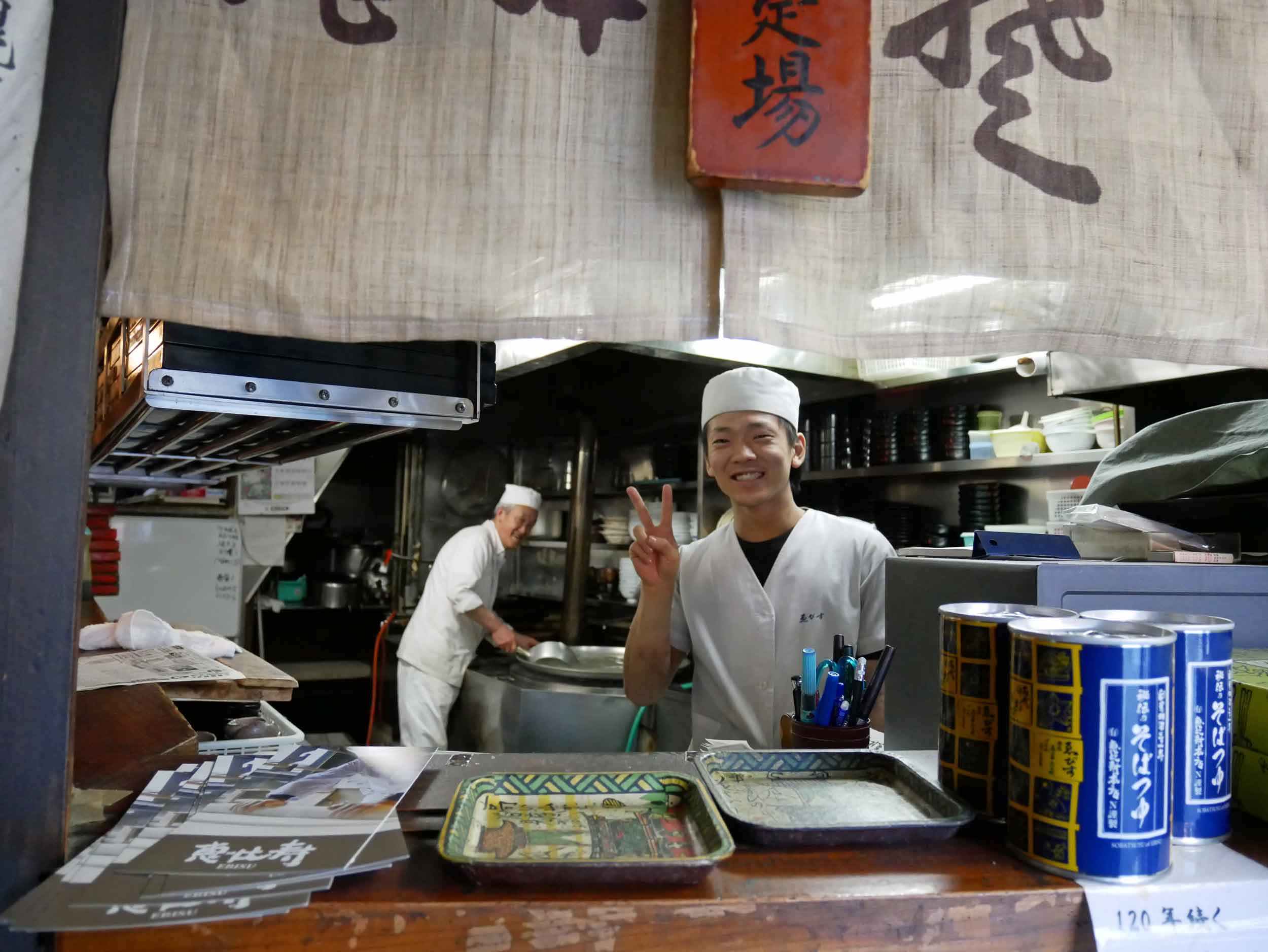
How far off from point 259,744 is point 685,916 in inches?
41.9

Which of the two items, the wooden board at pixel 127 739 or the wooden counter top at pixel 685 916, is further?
the wooden board at pixel 127 739

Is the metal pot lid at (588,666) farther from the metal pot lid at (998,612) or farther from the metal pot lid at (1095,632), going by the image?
the metal pot lid at (1095,632)

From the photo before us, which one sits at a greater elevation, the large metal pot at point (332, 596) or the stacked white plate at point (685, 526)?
the stacked white plate at point (685, 526)

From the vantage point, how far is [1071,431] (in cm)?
379

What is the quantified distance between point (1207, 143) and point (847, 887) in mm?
1196

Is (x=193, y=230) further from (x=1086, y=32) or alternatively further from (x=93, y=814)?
(x=1086, y=32)

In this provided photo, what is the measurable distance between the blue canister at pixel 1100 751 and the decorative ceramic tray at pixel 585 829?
35cm

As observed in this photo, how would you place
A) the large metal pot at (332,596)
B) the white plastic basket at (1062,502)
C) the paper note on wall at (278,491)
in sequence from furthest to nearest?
the large metal pot at (332,596)
the paper note on wall at (278,491)
the white plastic basket at (1062,502)

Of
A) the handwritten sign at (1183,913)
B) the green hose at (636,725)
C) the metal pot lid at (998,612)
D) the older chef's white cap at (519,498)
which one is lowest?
the green hose at (636,725)

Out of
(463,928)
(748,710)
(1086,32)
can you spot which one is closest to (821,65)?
(1086,32)

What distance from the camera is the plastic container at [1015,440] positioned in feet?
13.1

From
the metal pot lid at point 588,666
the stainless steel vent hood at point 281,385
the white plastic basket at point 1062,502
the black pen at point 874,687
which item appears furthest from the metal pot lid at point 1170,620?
the metal pot lid at point 588,666

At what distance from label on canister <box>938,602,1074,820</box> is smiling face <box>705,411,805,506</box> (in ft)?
4.76

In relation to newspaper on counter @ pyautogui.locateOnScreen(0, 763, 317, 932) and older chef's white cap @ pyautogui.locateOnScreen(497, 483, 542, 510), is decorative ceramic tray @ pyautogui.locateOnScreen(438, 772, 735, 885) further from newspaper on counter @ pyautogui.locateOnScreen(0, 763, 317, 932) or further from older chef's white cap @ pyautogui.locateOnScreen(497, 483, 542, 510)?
older chef's white cap @ pyautogui.locateOnScreen(497, 483, 542, 510)
